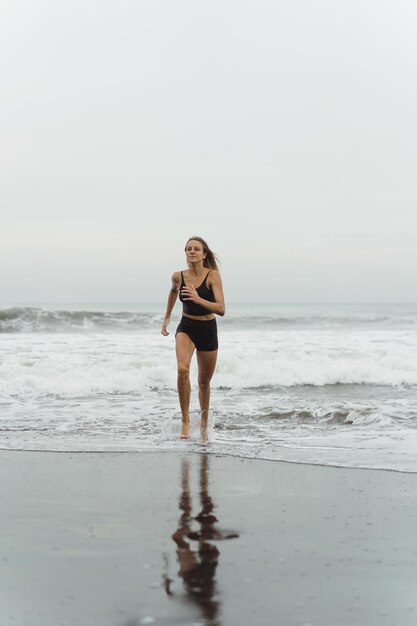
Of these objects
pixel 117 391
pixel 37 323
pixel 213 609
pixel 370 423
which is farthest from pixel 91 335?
pixel 213 609

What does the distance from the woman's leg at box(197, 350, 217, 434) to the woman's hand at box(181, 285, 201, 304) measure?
652 millimetres

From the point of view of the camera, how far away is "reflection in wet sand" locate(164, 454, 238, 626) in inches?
102

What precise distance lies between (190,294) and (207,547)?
3605 mm

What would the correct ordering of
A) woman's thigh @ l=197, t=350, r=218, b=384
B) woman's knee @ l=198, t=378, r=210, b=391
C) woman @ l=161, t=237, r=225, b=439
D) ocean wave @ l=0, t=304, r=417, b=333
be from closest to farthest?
1. woman @ l=161, t=237, r=225, b=439
2. woman's thigh @ l=197, t=350, r=218, b=384
3. woman's knee @ l=198, t=378, r=210, b=391
4. ocean wave @ l=0, t=304, r=417, b=333

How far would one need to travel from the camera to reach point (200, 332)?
689cm

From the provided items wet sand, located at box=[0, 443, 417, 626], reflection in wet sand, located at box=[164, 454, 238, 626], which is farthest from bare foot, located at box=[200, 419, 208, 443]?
reflection in wet sand, located at box=[164, 454, 238, 626]

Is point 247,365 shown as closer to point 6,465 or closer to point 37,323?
point 6,465

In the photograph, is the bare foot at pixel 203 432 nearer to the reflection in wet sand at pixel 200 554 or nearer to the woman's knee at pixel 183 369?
the woman's knee at pixel 183 369

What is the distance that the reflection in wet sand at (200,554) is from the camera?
259cm

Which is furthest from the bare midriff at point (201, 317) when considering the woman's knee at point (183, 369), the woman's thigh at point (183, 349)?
the woman's knee at point (183, 369)

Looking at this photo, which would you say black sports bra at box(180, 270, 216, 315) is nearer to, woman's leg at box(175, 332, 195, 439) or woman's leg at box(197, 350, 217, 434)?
woman's leg at box(175, 332, 195, 439)

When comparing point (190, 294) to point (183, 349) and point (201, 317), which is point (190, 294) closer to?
point (201, 317)

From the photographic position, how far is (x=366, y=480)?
483 centimetres

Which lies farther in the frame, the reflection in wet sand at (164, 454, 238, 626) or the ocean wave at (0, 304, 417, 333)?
the ocean wave at (0, 304, 417, 333)
